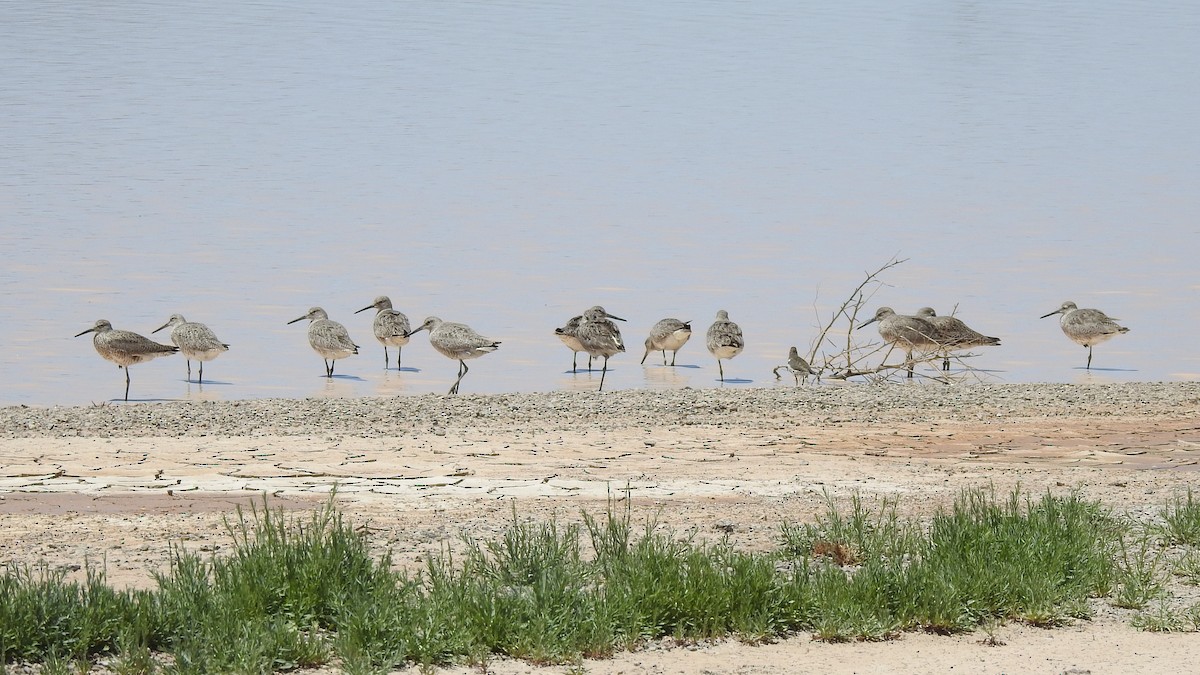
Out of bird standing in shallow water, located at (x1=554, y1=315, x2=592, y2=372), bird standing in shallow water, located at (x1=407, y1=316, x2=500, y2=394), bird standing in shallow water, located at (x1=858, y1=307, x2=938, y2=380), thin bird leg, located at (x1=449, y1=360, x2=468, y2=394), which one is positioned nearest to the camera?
thin bird leg, located at (x1=449, y1=360, x2=468, y2=394)

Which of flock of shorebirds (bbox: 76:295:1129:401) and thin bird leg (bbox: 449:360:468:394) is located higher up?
flock of shorebirds (bbox: 76:295:1129:401)

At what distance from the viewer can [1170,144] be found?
177 ft

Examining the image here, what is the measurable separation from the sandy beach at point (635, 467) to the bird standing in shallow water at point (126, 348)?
3.00 m

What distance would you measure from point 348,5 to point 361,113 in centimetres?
5094

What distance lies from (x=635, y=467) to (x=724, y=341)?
7.82 meters

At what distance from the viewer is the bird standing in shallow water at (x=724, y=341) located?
19.7 meters

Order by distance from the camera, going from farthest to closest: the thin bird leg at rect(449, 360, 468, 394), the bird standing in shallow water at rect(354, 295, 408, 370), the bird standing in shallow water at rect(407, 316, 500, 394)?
the bird standing in shallow water at rect(354, 295, 408, 370) < the bird standing in shallow water at rect(407, 316, 500, 394) < the thin bird leg at rect(449, 360, 468, 394)

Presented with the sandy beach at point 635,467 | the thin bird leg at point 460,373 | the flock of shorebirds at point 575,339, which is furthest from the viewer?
the flock of shorebirds at point 575,339

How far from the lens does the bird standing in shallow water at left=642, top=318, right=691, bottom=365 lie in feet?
66.5

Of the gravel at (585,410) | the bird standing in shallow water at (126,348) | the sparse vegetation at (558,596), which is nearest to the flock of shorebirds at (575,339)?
the bird standing in shallow water at (126,348)

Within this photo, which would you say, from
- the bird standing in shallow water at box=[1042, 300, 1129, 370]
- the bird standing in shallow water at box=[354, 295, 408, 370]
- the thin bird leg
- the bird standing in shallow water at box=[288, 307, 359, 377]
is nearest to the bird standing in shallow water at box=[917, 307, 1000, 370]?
the bird standing in shallow water at box=[1042, 300, 1129, 370]

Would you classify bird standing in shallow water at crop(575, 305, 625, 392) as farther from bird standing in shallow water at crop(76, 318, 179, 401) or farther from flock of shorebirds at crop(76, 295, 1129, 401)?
bird standing in shallow water at crop(76, 318, 179, 401)

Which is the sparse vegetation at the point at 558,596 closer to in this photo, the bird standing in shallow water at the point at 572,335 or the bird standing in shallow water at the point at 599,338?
the bird standing in shallow water at the point at 599,338

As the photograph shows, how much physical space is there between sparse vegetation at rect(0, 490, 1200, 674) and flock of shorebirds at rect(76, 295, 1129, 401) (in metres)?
10.0
